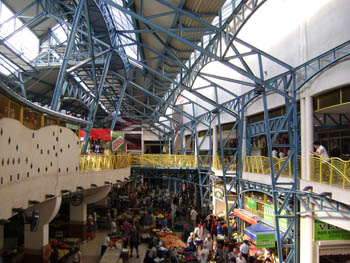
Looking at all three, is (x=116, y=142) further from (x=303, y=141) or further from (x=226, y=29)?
(x=303, y=141)

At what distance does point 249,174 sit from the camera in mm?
19797

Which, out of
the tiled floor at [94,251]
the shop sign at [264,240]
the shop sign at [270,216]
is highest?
the shop sign at [270,216]

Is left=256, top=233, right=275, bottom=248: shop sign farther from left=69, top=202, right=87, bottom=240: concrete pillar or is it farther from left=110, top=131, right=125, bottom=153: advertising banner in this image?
left=110, top=131, right=125, bottom=153: advertising banner

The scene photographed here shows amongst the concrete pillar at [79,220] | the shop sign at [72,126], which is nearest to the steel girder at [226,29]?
the shop sign at [72,126]

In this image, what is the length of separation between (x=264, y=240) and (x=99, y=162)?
9.44 m

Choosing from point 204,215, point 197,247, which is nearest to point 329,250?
point 197,247

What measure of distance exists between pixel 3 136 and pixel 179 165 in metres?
25.0

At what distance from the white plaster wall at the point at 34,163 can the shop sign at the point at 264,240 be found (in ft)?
27.0

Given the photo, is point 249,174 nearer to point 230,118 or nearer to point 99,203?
point 230,118

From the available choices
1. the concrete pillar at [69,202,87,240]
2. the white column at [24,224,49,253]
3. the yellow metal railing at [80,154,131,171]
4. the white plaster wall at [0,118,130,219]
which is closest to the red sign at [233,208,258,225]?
the yellow metal railing at [80,154,131,171]

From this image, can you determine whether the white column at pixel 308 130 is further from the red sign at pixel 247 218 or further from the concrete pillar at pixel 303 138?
the red sign at pixel 247 218

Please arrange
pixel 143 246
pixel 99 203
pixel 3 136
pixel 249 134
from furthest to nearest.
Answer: pixel 99 203, pixel 249 134, pixel 143 246, pixel 3 136

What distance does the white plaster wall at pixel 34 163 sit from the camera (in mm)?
7839

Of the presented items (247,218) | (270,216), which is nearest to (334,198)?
(270,216)
